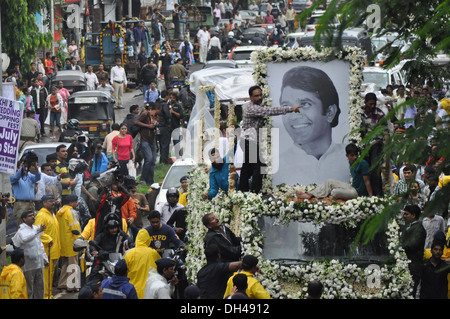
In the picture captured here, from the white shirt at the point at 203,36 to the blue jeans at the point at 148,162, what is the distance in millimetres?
22141

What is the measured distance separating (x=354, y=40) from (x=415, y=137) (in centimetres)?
2074

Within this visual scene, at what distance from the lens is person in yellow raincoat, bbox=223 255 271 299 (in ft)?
36.9

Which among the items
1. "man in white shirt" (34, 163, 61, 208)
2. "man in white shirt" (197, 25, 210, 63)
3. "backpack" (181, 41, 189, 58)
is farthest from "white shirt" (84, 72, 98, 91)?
"man in white shirt" (34, 163, 61, 208)

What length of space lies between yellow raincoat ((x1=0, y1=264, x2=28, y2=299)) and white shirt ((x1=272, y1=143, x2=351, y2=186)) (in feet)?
13.9

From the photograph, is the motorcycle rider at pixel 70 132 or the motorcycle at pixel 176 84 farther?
the motorcycle at pixel 176 84

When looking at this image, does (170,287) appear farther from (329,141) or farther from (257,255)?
(329,141)

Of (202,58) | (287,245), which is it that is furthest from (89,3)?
(287,245)

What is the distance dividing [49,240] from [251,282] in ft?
19.2

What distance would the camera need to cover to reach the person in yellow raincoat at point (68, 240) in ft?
55.9

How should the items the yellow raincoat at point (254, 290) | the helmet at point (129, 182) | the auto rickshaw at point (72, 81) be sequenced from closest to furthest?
the yellow raincoat at point (254, 290) < the helmet at point (129, 182) < the auto rickshaw at point (72, 81)

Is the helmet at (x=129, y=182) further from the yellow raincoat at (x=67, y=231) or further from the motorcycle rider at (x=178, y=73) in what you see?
the motorcycle rider at (x=178, y=73)

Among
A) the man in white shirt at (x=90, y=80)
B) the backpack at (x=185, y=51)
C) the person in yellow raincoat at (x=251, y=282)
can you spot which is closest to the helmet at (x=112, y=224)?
the person in yellow raincoat at (x=251, y=282)

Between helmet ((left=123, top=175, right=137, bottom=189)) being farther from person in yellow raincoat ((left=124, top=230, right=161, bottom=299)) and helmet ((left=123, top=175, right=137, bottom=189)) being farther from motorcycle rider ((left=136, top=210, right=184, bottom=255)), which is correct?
person in yellow raincoat ((left=124, top=230, right=161, bottom=299))

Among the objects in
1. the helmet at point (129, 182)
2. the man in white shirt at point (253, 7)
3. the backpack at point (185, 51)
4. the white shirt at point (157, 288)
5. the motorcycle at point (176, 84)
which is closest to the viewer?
the white shirt at point (157, 288)
